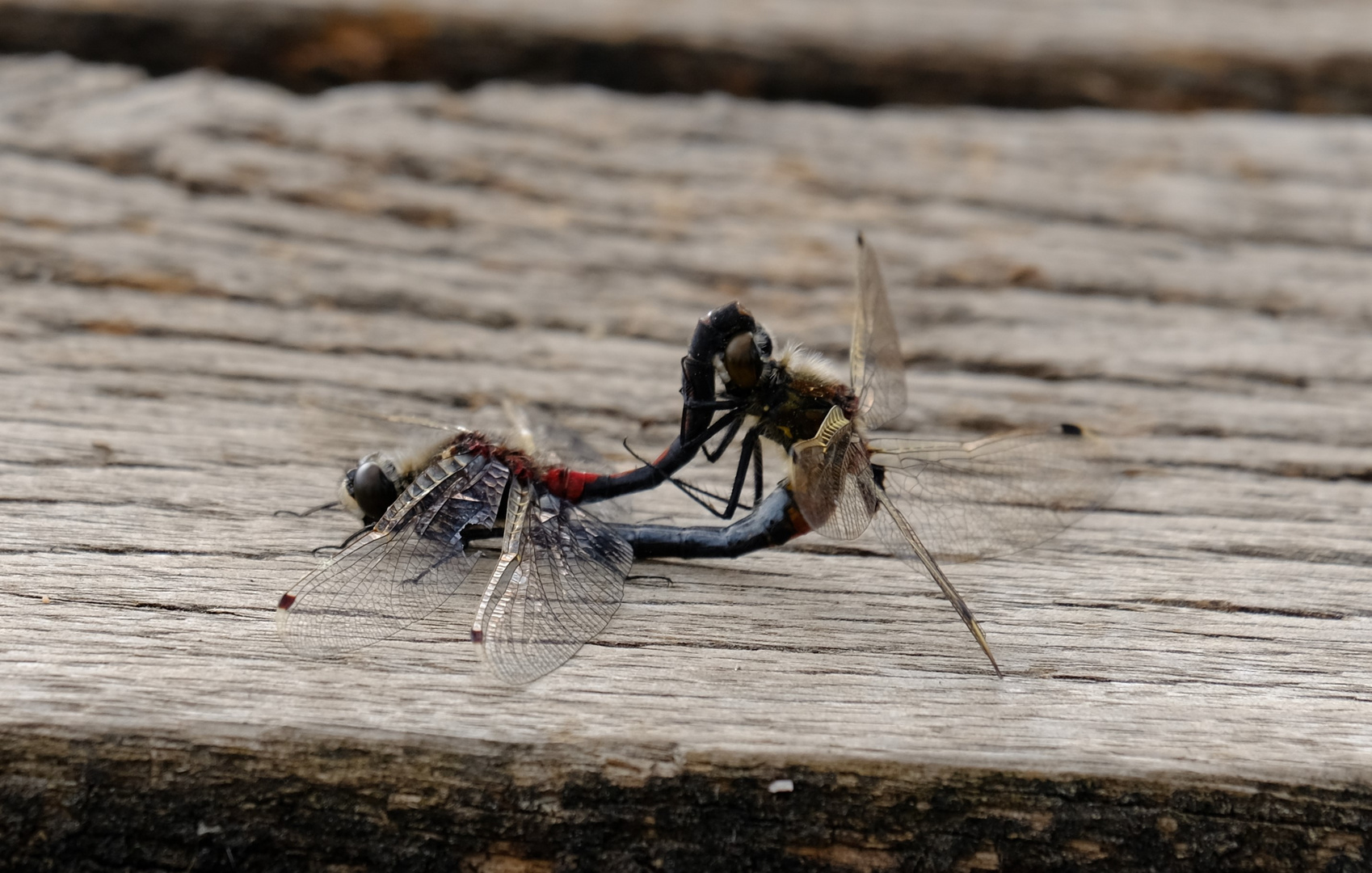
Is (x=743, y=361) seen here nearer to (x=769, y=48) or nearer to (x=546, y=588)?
(x=546, y=588)

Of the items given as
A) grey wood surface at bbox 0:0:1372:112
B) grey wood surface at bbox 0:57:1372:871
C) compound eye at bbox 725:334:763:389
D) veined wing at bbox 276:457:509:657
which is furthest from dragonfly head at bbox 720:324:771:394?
grey wood surface at bbox 0:0:1372:112

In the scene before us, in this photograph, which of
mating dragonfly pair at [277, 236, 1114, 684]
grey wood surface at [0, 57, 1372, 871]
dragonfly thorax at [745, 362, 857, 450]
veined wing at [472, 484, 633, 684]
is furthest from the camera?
dragonfly thorax at [745, 362, 857, 450]

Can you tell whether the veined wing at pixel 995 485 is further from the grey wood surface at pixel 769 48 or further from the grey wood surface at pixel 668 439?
the grey wood surface at pixel 769 48

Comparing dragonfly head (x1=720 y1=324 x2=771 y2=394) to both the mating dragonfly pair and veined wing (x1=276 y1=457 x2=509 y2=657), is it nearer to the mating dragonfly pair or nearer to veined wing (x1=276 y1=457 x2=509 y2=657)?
the mating dragonfly pair

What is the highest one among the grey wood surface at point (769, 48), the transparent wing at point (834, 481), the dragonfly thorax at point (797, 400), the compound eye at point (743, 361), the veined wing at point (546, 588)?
the grey wood surface at point (769, 48)

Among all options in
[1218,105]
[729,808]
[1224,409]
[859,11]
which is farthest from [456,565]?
[1218,105]

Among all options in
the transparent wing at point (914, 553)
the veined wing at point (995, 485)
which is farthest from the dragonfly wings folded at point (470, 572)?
the veined wing at point (995, 485)
